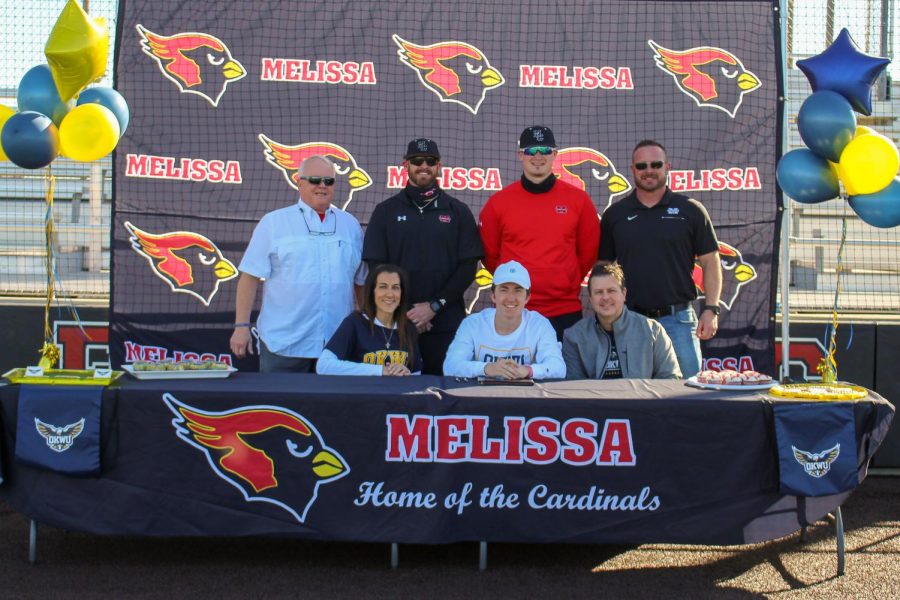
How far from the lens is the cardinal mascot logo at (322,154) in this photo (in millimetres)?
5652

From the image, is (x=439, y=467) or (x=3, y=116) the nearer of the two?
(x=439, y=467)

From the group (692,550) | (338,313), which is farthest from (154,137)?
(692,550)

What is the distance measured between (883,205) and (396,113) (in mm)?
2835

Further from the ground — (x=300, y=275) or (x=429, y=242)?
(x=429, y=242)

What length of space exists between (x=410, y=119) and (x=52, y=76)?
2093mm

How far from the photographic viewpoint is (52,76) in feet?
14.3

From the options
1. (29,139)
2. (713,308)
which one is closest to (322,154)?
(29,139)

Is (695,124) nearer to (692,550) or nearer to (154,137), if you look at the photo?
(692,550)

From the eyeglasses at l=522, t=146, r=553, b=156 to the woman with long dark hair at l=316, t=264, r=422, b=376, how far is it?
3.01 feet

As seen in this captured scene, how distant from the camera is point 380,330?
4.27 m

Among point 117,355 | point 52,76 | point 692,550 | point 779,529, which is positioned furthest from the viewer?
point 117,355

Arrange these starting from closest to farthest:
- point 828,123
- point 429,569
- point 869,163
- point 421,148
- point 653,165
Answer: point 429,569 → point 869,163 → point 828,123 → point 421,148 → point 653,165

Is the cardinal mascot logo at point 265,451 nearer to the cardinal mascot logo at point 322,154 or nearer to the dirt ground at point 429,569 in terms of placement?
the dirt ground at point 429,569

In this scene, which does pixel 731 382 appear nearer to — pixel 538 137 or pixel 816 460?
pixel 816 460
